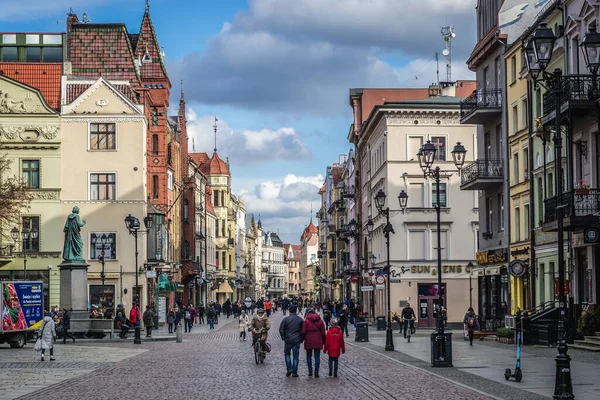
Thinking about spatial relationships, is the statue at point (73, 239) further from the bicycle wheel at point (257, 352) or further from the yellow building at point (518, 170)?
the bicycle wheel at point (257, 352)

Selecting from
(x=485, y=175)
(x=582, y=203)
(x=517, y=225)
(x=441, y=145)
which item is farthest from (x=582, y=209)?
(x=441, y=145)

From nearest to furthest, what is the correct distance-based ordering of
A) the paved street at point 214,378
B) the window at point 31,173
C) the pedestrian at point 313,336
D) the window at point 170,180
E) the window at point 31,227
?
the paved street at point 214,378 < the pedestrian at point 313,336 < the window at point 31,227 < the window at point 31,173 < the window at point 170,180

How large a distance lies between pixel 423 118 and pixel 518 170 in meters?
24.5

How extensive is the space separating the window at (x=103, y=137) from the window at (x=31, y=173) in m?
3.68

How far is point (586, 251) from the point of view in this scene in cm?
3872

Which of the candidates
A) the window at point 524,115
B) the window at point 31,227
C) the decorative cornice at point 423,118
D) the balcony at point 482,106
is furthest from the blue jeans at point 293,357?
the decorative cornice at point 423,118

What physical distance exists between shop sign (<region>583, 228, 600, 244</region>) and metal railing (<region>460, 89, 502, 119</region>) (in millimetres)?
16530

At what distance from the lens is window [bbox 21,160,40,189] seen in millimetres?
67688

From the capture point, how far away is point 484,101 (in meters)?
52.2

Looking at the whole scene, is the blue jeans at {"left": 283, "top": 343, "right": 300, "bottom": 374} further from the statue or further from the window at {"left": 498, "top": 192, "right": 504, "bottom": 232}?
the window at {"left": 498, "top": 192, "right": 504, "bottom": 232}

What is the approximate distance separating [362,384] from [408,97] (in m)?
72.6

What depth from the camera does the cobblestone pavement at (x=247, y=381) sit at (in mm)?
21172

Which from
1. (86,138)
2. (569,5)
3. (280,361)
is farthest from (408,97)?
(280,361)

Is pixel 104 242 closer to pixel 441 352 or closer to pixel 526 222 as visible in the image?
pixel 526 222
